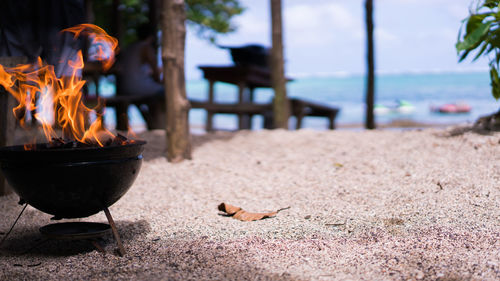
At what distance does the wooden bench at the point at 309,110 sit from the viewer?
884cm

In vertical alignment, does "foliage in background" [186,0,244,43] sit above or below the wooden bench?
above

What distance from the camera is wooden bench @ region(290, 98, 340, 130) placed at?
8.84 metres

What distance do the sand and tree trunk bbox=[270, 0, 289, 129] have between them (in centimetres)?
192

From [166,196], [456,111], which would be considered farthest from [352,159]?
[456,111]

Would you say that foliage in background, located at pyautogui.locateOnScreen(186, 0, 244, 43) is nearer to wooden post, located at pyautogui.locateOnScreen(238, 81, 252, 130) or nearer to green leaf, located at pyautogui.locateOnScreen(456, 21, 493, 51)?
wooden post, located at pyautogui.locateOnScreen(238, 81, 252, 130)

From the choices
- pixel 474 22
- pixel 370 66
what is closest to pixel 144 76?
pixel 370 66

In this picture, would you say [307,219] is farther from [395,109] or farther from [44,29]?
[395,109]

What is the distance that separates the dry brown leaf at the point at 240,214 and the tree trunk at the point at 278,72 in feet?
13.3

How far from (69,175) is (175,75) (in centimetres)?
303

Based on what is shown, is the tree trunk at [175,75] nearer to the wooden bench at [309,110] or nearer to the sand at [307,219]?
the sand at [307,219]

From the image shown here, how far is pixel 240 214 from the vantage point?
149 inches

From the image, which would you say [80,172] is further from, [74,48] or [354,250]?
[74,48]

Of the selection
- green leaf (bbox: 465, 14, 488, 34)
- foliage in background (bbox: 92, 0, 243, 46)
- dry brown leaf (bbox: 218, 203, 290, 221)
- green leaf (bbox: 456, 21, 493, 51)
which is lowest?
dry brown leaf (bbox: 218, 203, 290, 221)

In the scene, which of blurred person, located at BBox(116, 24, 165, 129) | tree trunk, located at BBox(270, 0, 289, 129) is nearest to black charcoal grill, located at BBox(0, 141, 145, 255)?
tree trunk, located at BBox(270, 0, 289, 129)
